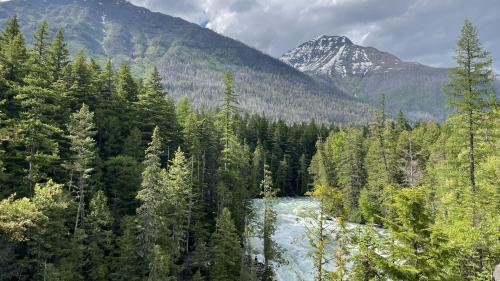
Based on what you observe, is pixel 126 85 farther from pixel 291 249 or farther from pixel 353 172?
pixel 353 172

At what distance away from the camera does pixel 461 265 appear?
17641 millimetres

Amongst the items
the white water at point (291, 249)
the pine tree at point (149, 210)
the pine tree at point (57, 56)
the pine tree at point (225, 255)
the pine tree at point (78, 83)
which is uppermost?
the pine tree at point (57, 56)

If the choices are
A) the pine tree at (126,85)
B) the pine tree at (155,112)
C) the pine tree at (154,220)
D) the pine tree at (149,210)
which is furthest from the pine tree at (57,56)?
the pine tree at (149,210)

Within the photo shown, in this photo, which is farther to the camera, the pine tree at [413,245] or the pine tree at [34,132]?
the pine tree at [34,132]

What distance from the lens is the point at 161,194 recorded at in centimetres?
3350

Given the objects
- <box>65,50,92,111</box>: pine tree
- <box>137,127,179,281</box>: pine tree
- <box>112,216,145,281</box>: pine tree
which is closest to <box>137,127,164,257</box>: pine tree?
<box>137,127,179,281</box>: pine tree

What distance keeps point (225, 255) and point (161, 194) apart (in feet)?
27.6

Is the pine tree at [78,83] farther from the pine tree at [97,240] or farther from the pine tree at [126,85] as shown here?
the pine tree at [97,240]

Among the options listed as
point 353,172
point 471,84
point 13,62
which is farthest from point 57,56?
point 353,172

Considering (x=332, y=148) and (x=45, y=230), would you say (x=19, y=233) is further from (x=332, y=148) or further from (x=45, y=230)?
(x=332, y=148)

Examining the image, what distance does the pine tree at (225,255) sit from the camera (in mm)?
35062

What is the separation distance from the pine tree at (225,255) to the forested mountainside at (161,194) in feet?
0.44

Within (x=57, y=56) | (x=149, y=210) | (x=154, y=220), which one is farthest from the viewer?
(x=57, y=56)

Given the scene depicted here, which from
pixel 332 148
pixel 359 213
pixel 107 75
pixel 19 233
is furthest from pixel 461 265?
pixel 332 148
